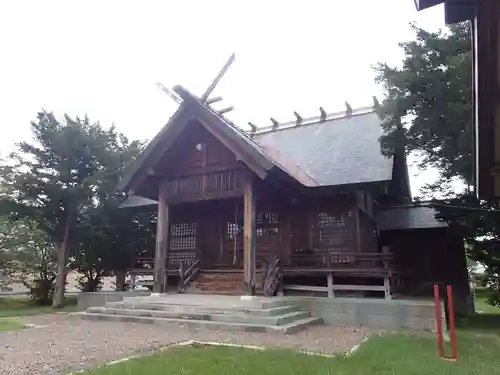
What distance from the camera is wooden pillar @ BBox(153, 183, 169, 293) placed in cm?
1159

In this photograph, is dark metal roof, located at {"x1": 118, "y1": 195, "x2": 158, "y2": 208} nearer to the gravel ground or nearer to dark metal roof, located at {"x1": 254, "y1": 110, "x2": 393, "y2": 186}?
dark metal roof, located at {"x1": 254, "y1": 110, "x2": 393, "y2": 186}

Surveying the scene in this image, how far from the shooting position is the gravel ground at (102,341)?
207 inches

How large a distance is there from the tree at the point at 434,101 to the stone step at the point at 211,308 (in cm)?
532

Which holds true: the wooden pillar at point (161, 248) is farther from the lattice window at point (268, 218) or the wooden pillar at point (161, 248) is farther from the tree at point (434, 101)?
the tree at point (434, 101)

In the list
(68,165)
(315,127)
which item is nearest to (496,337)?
(315,127)

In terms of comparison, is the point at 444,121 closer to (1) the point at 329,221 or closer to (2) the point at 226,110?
(1) the point at 329,221

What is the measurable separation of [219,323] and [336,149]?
24.6 feet

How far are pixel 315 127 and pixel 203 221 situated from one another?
6.23 meters

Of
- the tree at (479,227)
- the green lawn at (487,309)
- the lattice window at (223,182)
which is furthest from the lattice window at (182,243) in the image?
the green lawn at (487,309)

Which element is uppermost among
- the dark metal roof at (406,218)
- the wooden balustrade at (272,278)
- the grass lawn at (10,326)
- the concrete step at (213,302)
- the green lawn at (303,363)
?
the dark metal roof at (406,218)

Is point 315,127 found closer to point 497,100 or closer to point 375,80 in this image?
point 375,80

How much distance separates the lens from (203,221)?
14.6 metres

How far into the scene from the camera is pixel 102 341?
670cm

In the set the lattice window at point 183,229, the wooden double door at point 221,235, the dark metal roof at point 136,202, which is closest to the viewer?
the wooden double door at point 221,235
